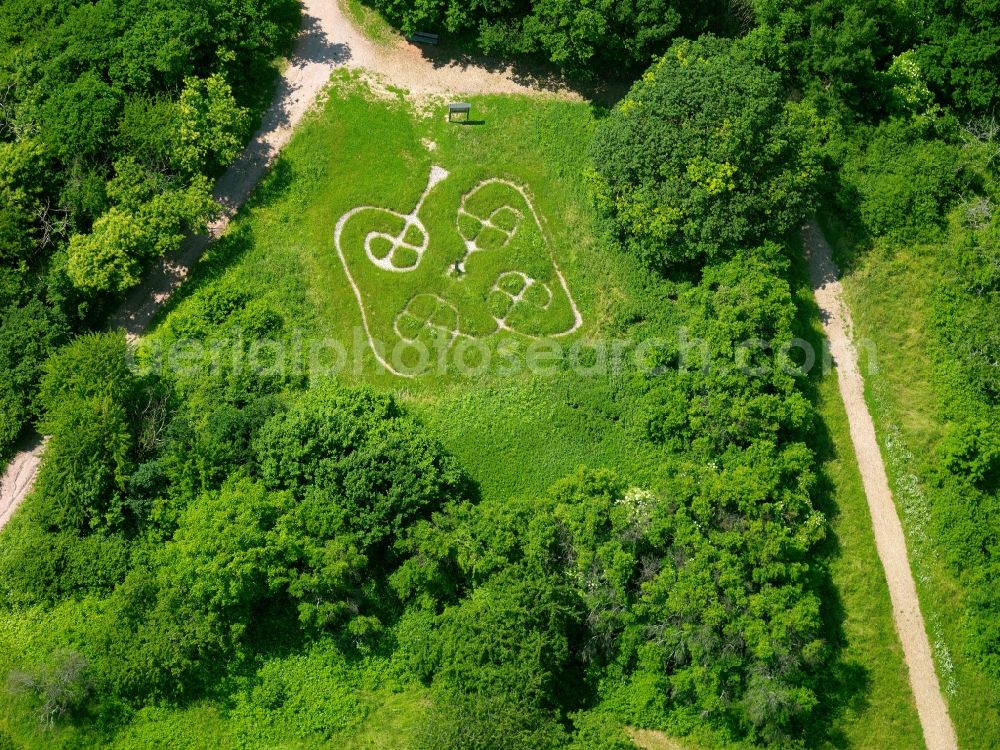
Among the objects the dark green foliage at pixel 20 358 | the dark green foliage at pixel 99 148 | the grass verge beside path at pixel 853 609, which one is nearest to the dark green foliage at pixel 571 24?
the dark green foliage at pixel 99 148

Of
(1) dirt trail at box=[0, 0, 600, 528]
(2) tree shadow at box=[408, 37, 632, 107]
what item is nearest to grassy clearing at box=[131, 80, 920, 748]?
(1) dirt trail at box=[0, 0, 600, 528]

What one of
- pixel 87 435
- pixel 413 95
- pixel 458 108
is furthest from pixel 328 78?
pixel 87 435

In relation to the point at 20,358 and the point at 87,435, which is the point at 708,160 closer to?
the point at 87,435

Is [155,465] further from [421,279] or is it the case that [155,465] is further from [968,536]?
[968,536]

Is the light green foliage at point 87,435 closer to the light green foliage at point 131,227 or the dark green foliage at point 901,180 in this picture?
the light green foliage at point 131,227

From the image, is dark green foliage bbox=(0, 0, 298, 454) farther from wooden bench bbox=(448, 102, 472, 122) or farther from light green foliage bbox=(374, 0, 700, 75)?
wooden bench bbox=(448, 102, 472, 122)
